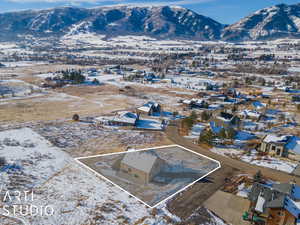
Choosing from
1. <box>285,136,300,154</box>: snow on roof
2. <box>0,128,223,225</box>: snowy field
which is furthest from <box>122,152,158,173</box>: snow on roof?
<box>285,136,300,154</box>: snow on roof

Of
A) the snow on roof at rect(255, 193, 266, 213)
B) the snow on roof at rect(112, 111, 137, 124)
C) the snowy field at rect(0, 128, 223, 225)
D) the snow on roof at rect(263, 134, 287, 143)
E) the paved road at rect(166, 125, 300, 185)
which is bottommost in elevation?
the snowy field at rect(0, 128, 223, 225)

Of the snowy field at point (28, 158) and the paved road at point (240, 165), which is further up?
the paved road at point (240, 165)

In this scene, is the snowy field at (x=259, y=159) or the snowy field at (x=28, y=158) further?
the snowy field at (x=259, y=159)

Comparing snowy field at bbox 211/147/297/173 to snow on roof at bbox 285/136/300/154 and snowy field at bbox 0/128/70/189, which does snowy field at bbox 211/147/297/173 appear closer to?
snow on roof at bbox 285/136/300/154

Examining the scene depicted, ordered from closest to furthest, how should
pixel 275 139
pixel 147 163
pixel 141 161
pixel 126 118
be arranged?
pixel 147 163 < pixel 141 161 < pixel 275 139 < pixel 126 118

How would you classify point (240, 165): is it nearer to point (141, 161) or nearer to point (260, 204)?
point (260, 204)

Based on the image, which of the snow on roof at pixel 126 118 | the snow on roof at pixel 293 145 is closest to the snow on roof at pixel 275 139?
the snow on roof at pixel 293 145

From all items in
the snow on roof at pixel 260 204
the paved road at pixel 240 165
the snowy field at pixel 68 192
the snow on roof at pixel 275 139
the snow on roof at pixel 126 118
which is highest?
the snow on roof at pixel 275 139

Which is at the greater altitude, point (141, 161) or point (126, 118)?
point (141, 161)

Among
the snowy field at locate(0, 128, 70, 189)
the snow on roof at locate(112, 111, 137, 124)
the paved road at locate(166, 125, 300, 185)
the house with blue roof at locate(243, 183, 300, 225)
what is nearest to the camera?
the house with blue roof at locate(243, 183, 300, 225)

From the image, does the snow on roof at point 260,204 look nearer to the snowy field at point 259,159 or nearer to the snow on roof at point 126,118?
the snowy field at point 259,159

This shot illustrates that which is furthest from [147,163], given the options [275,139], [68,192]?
[275,139]

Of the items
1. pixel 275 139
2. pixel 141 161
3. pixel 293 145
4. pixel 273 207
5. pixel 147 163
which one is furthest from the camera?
pixel 275 139
